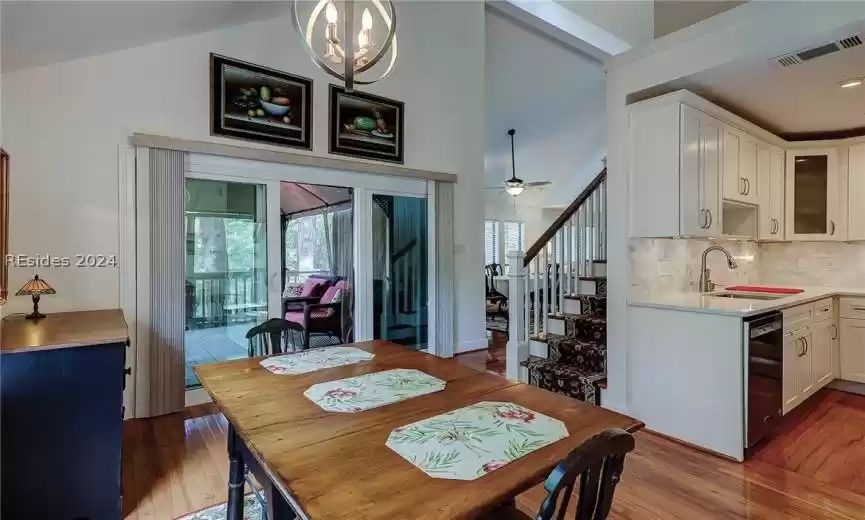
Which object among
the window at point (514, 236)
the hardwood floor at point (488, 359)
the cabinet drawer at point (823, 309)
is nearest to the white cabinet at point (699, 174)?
the cabinet drawer at point (823, 309)

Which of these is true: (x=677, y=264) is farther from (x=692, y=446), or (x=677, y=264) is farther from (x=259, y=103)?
(x=259, y=103)

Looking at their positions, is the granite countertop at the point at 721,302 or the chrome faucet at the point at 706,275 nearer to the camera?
the granite countertop at the point at 721,302

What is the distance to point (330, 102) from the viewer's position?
416 cm

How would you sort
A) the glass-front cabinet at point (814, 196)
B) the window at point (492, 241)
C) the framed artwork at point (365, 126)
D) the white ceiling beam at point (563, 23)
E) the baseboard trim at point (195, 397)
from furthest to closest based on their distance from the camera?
the window at point (492, 241), the white ceiling beam at point (563, 23), the framed artwork at point (365, 126), the glass-front cabinet at point (814, 196), the baseboard trim at point (195, 397)

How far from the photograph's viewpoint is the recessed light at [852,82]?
8.80ft

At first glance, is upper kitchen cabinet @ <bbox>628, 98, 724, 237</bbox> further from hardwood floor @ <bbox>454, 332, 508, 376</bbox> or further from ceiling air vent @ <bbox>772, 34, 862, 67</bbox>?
hardwood floor @ <bbox>454, 332, 508, 376</bbox>

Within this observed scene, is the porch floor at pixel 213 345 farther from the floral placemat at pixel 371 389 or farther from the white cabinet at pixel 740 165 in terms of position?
the white cabinet at pixel 740 165

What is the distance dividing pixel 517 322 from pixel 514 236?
632 cm

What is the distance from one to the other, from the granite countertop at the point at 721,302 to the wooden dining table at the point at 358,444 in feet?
5.56

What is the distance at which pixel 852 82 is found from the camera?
270 cm

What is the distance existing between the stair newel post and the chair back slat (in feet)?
8.67

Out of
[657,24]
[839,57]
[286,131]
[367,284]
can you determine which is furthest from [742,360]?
[286,131]

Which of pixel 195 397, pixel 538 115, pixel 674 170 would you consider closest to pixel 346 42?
pixel 674 170

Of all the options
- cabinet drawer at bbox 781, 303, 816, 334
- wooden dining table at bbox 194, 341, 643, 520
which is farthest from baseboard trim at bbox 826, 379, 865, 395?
wooden dining table at bbox 194, 341, 643, 520
